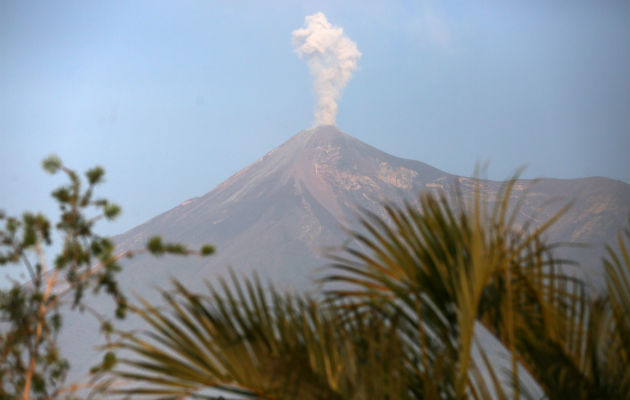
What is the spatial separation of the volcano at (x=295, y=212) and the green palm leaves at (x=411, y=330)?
55.7m

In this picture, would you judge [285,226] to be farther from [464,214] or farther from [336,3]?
[336,3]

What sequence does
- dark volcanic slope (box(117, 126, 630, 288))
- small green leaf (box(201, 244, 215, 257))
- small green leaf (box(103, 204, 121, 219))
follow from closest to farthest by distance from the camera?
small green leaf (box(201, 244, 215, 257)), small green leaf (box(103, 204, 121, 219)), dark volcanic slope (box(117, 126, 630, 288))

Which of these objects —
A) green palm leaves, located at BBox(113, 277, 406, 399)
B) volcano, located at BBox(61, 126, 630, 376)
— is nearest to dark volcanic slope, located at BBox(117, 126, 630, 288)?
volcano, located at BBox(61, 126, 630, 376)

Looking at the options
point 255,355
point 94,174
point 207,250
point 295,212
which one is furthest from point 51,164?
point 295,212

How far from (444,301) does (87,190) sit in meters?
1.03

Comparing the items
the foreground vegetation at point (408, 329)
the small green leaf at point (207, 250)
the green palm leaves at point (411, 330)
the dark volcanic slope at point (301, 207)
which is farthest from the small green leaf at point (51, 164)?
the dark volcanic slope at point (301, 207)

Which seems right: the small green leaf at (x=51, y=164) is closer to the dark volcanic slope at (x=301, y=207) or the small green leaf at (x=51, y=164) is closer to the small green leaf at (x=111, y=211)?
the small green leaf at (x=111, y=211)

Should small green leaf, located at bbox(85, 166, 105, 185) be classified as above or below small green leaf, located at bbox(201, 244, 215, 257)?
above

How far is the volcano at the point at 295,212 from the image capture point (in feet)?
197

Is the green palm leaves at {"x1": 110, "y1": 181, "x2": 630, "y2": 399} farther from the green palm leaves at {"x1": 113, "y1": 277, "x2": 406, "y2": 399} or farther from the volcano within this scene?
the volcano

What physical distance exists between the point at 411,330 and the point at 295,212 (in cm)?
6123

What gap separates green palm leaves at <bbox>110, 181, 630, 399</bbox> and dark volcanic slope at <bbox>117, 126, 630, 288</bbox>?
55228mm

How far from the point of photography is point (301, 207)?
206 feet

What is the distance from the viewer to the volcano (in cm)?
5991
